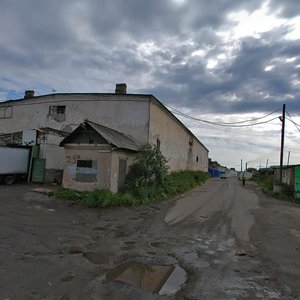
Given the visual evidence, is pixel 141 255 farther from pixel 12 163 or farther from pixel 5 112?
pixel 5 112

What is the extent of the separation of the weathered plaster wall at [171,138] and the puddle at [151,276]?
16.3m

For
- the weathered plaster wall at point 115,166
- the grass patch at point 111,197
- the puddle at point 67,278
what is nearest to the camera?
the puddle at point 67,278

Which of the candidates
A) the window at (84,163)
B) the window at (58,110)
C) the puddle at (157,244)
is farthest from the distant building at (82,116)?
the puddle at (157,244)

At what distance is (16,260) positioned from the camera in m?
6.48

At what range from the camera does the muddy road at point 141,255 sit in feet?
17.0

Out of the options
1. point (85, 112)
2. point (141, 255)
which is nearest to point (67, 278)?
point (141, 255)

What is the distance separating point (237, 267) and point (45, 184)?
1547cm

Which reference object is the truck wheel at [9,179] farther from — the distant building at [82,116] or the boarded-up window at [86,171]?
the boarded-up window at [86,171]

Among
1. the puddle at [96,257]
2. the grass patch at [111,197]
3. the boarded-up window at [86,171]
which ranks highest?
the boarded-up window at [86,171]

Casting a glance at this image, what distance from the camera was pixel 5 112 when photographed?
91.8ft

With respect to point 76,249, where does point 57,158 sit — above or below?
above

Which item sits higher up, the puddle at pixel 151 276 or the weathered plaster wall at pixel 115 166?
the weathered plaster wall at pixel 115 166

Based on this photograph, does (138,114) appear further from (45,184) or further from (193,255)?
(193,255)

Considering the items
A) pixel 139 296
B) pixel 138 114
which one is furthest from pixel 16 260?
pixel 138 114
